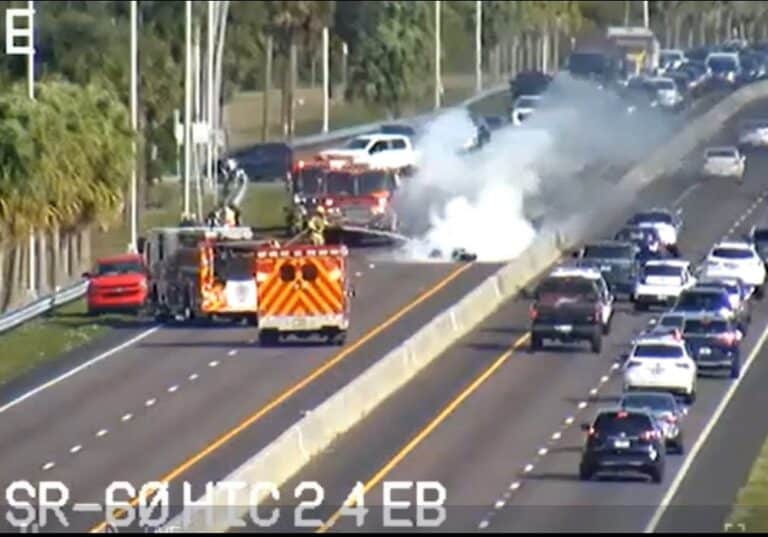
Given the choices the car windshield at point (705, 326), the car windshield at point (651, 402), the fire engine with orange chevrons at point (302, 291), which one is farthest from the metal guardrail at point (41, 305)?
the car windshield at point (651, 402)

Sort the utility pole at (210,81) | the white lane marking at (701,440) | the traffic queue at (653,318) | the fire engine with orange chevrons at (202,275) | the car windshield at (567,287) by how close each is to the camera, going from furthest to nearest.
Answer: the utility pole at (210,81) → the fire engine with orange chevrons at (202,275) → the car windshield at (567,287) → the traffic queue at (653,318) → the white lane marking at (701,440)

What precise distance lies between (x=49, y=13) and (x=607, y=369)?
211 feet

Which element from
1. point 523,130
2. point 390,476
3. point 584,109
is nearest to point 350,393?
point 390,476

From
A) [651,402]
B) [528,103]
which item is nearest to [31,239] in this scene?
[651,402]

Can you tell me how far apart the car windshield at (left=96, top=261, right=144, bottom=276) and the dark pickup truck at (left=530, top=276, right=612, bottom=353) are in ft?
40.7

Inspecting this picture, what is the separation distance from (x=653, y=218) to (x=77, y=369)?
101ft

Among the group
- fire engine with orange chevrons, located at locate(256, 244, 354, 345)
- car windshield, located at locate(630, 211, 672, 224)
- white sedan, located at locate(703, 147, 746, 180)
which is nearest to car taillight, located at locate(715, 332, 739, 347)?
fire engine with orange chevrons, located at locate(256, 244, 354, 345)

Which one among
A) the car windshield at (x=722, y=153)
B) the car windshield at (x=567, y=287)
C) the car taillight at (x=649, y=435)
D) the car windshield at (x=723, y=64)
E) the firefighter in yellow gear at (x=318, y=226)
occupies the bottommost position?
the car taillight at (x=649, y=435)

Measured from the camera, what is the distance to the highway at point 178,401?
7306 cm

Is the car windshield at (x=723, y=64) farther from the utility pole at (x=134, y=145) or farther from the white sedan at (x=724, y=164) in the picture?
the utility pole at (x=134, y=145)

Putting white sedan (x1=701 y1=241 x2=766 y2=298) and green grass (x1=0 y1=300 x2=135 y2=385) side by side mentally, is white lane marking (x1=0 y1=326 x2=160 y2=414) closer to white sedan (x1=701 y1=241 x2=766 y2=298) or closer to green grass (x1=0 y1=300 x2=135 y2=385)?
green grass (x1=0 y1=300 x2=135 y2=385)

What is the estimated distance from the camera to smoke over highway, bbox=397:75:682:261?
115062 millimetres

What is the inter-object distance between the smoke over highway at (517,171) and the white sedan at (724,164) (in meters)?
3.28

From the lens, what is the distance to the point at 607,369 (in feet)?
295
